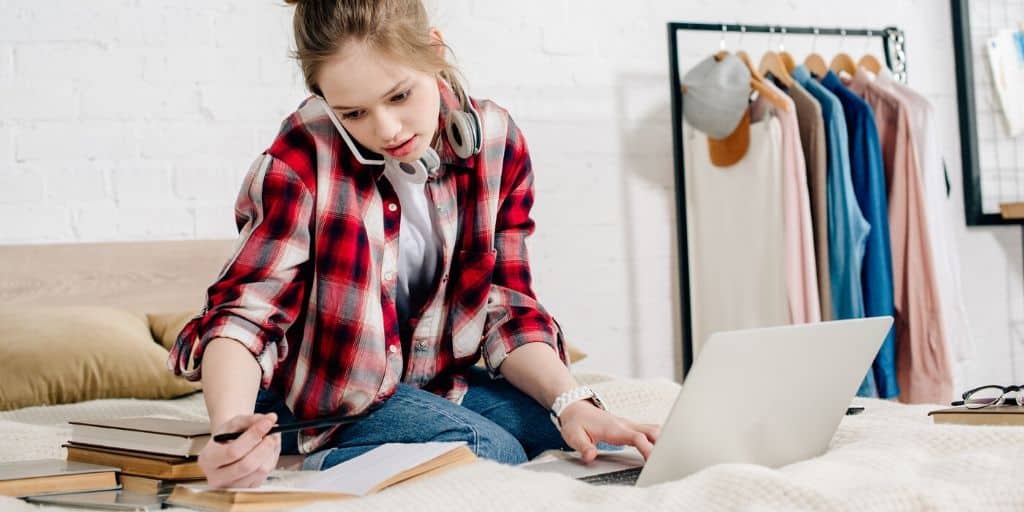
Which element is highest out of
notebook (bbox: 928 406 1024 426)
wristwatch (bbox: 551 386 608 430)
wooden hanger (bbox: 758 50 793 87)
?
wooden hanger (bbox: 758 50 793 87)

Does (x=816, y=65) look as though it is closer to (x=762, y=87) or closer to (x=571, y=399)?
(x=762, y=87)

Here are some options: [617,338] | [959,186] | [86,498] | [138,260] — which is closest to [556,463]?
[86,498]

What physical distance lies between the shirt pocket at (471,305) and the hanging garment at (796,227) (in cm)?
151

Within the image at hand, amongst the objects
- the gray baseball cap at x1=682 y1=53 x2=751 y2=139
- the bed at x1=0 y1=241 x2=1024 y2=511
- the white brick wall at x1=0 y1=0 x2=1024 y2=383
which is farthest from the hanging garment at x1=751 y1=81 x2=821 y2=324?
the bed at x1=0 y1=241 x2=1024 y2=511

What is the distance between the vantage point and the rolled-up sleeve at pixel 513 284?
1.39 m

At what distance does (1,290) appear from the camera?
243 cm

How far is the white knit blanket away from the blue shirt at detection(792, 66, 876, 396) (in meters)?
1.66

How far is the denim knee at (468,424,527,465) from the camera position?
116 cm

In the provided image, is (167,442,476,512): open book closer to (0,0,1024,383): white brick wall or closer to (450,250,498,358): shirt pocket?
(450,250,498,358): shirt pocket

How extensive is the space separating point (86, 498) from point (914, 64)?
2.96 m

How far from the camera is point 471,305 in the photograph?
1395 millimetres

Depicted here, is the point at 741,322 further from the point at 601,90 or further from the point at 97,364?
the point at 97,364

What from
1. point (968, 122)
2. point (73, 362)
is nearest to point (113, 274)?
point (73, 362)

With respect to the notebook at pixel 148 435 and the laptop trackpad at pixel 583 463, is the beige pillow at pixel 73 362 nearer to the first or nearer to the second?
the notebook at pixel 148 435
